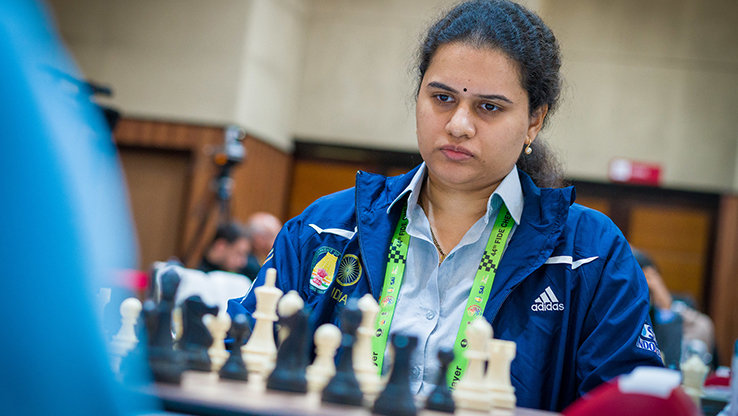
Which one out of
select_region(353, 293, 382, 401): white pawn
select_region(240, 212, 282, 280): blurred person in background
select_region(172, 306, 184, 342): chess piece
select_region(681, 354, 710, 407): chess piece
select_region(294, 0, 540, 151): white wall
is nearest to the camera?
select_region(353, 293, 382, 401): white pawn

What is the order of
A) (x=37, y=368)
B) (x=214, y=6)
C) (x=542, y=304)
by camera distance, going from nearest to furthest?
(x=37, y=368), (x=542, y=304), (x=214, y=6)

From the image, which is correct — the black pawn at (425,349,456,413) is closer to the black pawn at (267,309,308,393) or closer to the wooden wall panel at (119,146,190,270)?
the black pawn at (267,309,308,393)

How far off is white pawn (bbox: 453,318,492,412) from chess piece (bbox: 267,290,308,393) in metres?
0.20

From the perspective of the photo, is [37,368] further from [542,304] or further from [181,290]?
[181,290]

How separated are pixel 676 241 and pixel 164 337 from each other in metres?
7.58

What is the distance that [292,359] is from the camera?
0.87 m

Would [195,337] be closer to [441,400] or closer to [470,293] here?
[441,400]

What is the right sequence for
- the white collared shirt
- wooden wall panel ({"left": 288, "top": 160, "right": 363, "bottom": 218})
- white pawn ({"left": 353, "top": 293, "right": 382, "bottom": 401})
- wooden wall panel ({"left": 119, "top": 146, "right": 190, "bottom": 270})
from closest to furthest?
1. white pawn ({"left": 353, "top": 293, "right": 382, "bottom": 401})
2. the white collared shirt
3. wooden wall panel ({"left": 119, "top": 146, "right": 190, "bottom": 270})
4. wooden wall panel ({"left": 288, "top": 160, "right": 363, "bottom": 218})

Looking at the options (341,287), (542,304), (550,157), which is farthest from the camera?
(550,157)

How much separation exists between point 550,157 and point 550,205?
0.33m

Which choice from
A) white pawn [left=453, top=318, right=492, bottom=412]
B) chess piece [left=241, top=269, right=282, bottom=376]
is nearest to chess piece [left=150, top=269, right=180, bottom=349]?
chess piece [left=241, top=269, right=282, bottom=376]

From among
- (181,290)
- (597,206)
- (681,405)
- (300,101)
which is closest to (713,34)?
(597,206)

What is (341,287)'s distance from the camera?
4.64ft

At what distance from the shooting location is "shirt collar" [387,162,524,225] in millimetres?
1449
